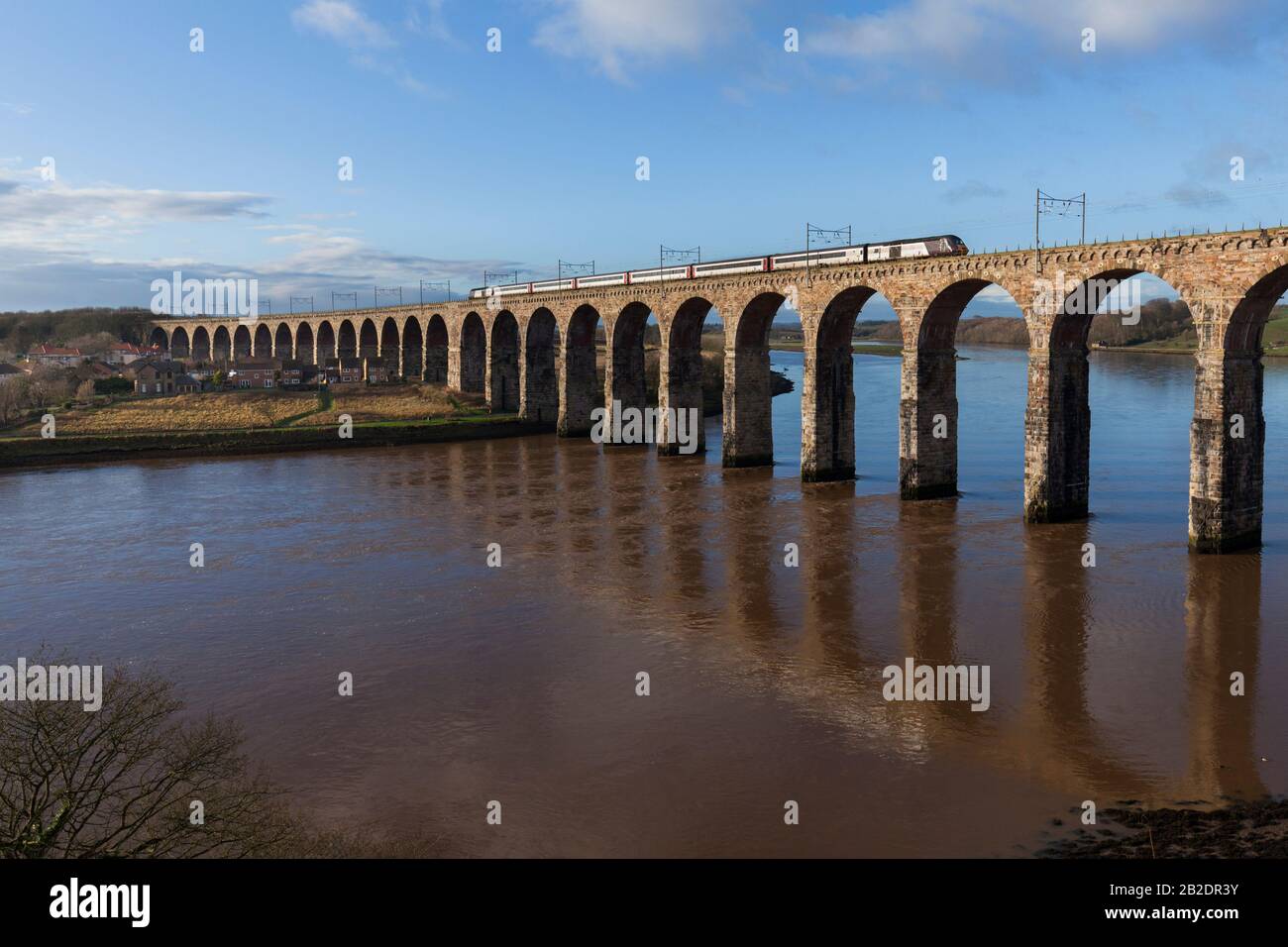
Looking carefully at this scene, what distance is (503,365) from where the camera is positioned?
3098 inches

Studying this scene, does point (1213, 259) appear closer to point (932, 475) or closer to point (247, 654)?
point (932, 475)

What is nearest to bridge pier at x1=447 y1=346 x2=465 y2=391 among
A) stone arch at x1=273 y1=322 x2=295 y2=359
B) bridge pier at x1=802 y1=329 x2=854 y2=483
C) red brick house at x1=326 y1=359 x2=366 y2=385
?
red brick house at x1=326 y1=359 x2=366 y2=385

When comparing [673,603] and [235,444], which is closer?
[673,603]

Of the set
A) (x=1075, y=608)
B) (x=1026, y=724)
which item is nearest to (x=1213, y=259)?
(x=1075, y=608)

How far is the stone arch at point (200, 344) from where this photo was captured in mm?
157875

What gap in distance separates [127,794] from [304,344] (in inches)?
4723

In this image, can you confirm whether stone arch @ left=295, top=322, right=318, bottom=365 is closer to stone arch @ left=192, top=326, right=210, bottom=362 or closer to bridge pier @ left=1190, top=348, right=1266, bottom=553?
stone arch @ left=192, top=326, right=210, bottom=362

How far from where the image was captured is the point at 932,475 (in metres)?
41.0

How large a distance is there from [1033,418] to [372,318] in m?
81.9

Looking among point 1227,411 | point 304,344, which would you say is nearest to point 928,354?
point 1227,411

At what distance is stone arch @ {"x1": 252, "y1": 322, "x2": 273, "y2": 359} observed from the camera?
139000 mm

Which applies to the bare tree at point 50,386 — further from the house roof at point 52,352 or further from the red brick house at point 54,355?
the house roof at point 52,352

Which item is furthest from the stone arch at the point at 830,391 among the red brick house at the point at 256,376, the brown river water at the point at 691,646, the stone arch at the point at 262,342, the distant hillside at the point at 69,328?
the distant hillside at the point at 69,328

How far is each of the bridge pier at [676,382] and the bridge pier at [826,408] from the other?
11864 millimetres
